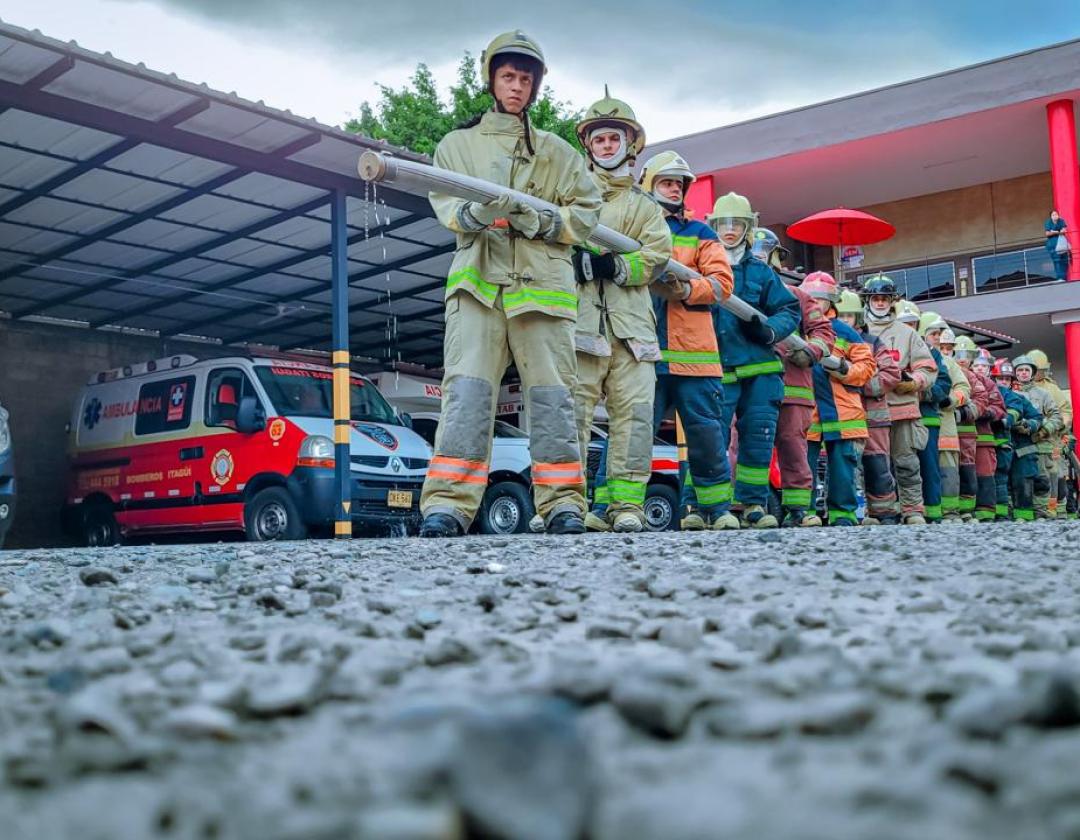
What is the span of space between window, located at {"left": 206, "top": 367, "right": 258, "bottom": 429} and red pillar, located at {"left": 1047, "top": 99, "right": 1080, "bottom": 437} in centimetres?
1422

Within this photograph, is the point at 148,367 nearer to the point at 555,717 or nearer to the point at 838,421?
the point at 838,421

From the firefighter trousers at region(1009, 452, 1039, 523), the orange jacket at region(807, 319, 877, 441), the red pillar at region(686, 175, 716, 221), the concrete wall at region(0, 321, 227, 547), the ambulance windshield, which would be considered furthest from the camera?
the red pillar at region(686, 175, 716, 221)

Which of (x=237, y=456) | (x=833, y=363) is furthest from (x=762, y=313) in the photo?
(x=237, y=456)

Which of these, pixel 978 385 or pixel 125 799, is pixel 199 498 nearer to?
→ pixel 978 385

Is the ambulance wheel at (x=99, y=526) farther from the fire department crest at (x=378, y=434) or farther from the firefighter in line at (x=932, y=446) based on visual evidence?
the firefighter in line at (x=932, y=446)

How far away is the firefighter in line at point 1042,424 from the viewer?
15.5m

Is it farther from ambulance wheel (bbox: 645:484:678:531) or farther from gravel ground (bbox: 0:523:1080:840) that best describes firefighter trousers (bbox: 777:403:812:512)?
gravel ground (bbox: 0:523:1080:840)

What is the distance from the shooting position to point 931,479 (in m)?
11.0

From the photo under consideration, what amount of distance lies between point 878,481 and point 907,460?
0.84 m

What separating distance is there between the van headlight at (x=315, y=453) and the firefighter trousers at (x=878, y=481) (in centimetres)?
473

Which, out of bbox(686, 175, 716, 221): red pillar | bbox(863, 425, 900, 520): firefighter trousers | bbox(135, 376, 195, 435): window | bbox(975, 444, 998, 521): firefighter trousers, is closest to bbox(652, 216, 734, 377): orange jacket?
bbox(863, 425, 900, 520): firefighter trousers

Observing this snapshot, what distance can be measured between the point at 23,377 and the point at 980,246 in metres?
19.5

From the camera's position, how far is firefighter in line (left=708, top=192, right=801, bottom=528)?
734cm

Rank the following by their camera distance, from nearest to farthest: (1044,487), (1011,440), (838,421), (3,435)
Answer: (3,435) < (838,421) < (1011,440) < (1044,487)
